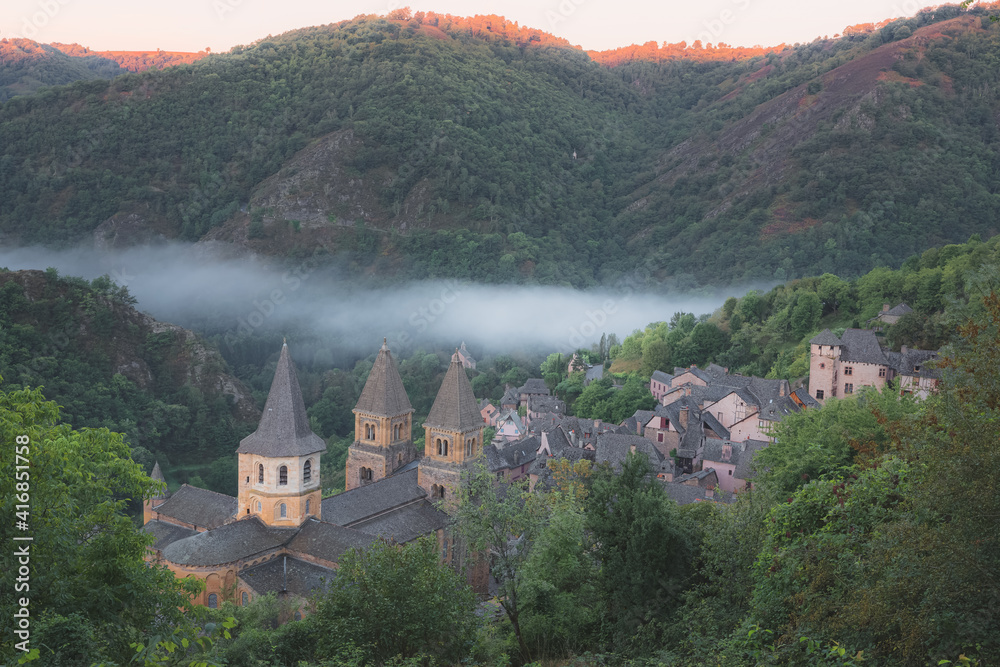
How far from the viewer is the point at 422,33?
627 feet

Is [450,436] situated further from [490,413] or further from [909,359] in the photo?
[490,413]

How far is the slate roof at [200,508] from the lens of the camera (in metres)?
41.5

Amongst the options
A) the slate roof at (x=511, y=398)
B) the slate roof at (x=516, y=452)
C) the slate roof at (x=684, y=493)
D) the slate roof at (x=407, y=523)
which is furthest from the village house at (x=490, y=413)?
the slate roof at (x=407, y=523)

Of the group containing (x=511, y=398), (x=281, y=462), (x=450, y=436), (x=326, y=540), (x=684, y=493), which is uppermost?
(x=281, y=462)

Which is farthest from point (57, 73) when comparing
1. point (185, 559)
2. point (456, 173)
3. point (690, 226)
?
point (185, 559)

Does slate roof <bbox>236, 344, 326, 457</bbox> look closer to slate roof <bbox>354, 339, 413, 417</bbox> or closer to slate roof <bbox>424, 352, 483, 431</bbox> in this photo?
slate roof <bbox>354, 339, 413, 417</bbox>

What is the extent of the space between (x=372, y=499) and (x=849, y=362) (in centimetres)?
4131

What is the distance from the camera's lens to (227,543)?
34781mm

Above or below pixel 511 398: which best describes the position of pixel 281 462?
above

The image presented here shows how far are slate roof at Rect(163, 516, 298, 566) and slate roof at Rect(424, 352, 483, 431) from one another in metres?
9.96

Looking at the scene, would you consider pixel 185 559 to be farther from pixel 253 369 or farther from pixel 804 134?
pixel 804 134

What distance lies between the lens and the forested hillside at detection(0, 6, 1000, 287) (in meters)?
126

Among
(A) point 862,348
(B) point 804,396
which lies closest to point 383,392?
(B) point 804,396

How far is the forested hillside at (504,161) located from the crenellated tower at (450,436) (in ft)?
284
